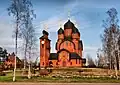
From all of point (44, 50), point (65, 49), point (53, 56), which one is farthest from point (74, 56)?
point (44, 50)

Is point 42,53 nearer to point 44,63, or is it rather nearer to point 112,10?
point 44,63

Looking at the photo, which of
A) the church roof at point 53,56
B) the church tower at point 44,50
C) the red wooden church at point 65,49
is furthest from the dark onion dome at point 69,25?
the church roof at point 53,56

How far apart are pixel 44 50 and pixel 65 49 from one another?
7.31 meters

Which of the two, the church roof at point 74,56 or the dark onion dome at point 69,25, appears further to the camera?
the dark onion dome at point 69,25

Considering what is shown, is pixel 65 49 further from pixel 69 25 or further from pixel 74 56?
pixel 69 25

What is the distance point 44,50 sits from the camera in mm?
87000

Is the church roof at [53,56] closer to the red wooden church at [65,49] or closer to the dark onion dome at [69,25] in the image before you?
the red wooden church at [65,49]

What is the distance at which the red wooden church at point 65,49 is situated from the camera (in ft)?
279

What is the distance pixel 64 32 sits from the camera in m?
94.1

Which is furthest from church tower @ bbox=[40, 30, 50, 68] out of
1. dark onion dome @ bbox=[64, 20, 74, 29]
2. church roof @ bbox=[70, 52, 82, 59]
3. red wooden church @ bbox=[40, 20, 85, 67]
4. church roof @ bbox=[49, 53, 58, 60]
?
dark onion dome @ bbox=[64, 20, 74, 29]

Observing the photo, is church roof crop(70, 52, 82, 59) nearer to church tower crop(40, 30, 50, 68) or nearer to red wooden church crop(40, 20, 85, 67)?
red wooden church crop(40, 20, 85, 67)

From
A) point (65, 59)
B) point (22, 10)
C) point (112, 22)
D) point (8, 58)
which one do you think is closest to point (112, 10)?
point (112, 22)

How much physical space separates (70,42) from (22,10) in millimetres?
52220

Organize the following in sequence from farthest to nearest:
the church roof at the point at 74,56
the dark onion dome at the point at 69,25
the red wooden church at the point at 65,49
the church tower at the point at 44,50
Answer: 1. the dark onion dome at the point at 69,25
2. the church tower at the point at 44,50
3. the church roof at the point at 74,56
4. the red wooden church at the point at 65,49
